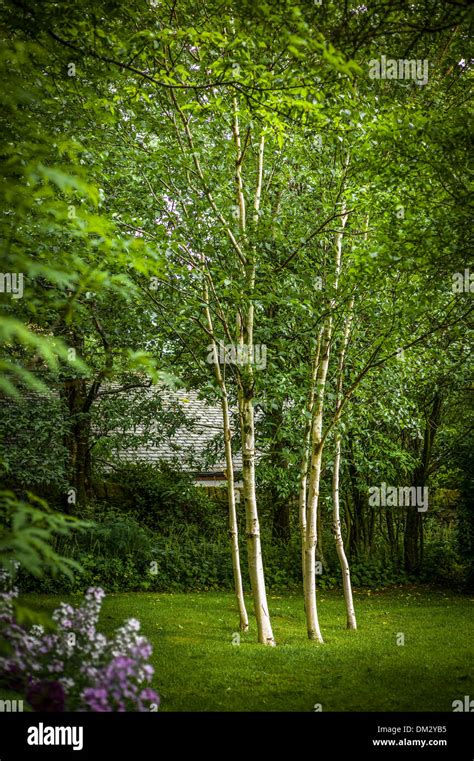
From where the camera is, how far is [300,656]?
7.40 meters

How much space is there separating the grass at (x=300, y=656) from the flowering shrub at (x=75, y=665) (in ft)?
4.29

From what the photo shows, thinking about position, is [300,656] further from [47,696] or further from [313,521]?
[47,696]

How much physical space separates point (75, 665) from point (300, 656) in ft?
12.3

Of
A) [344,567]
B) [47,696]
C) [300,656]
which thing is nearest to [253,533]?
[300,656]

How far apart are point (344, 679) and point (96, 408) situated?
822 cm

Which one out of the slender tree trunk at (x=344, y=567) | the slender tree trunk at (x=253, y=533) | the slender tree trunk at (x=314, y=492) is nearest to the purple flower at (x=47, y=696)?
the slender tree trunk at (x=253, y=533)

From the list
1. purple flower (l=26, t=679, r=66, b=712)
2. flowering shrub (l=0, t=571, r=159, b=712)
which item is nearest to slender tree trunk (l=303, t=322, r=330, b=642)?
flowering shrub (l=0, t=571, r=159, b=712)

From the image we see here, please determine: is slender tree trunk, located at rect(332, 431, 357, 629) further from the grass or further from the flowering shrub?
the flowering shrub

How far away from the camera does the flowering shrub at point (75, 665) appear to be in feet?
13.2

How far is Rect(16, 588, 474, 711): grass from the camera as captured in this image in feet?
19.1

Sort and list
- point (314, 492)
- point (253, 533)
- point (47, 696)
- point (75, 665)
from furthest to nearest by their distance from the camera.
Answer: point (314, 492) → point (253, 533) → point (75, 665) → point (47, 696)

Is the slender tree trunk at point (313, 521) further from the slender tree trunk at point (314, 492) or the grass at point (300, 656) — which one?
the grass at point (300, 656)
